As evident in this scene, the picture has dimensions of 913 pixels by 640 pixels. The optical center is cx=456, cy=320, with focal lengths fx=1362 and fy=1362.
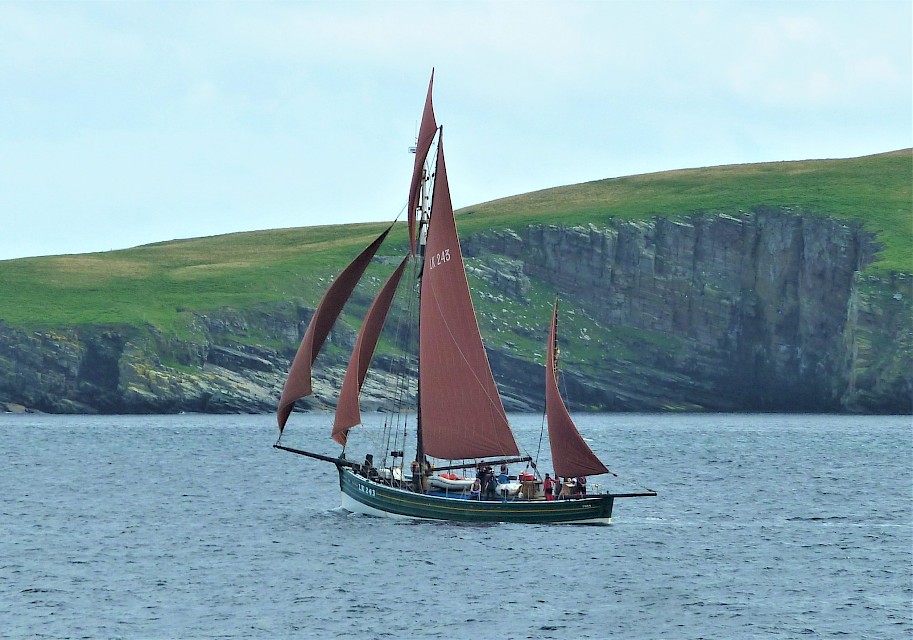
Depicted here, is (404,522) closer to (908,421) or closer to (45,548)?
(45,548)

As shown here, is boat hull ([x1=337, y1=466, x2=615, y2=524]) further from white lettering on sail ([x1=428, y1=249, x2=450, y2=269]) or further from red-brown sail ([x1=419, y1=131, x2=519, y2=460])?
white lettering on sail ([x1=428, y1=249, x2=450, y2=269])

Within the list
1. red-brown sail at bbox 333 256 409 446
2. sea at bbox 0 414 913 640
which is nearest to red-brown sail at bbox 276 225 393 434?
red-brown sail at bbox 333 256 409 446

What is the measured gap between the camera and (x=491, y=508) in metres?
60.1

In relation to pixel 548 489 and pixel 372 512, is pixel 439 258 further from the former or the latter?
pixel 372 512

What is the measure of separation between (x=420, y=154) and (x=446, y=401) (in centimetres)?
1125

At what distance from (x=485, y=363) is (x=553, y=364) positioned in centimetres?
593

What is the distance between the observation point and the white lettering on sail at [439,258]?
60625 millimetres

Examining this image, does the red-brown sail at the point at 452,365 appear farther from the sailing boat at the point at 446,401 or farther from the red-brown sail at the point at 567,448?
the red-brown sail at the point at 567,448

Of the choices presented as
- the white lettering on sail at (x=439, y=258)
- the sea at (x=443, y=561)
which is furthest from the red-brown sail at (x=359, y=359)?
the sea at (x=443, y=561)

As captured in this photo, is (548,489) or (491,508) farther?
(548,489)

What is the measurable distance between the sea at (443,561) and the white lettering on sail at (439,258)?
1192 cm

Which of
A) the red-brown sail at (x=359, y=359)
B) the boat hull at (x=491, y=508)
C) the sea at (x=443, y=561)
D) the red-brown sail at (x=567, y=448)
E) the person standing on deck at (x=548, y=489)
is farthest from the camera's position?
the red-brown sail at (x=359, y=359)

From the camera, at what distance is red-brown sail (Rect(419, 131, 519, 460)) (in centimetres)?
6009

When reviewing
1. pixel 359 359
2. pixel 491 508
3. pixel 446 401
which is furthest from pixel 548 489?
pixel 359 359
